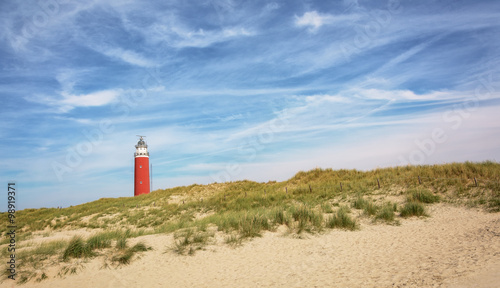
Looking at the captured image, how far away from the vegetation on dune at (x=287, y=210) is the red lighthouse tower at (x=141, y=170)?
12864 millimetres

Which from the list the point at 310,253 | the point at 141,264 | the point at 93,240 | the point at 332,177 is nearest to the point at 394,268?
the point at 310,253

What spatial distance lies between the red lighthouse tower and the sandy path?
1351 inches

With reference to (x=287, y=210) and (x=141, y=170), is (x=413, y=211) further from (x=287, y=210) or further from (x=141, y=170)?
(x=141, y=170)

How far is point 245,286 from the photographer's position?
718 cm

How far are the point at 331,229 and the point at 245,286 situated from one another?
6379 mm

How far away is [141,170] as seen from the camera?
146 ft

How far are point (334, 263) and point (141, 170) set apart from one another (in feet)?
136

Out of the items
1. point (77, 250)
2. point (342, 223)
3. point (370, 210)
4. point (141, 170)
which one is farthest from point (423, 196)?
point (141, 170)

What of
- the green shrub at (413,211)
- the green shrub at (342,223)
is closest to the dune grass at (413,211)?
the green shrub at (413,211)

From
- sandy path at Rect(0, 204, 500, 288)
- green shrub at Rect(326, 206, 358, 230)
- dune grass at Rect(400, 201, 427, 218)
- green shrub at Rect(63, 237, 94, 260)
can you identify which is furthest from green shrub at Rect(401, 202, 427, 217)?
green shrub at Rect(63, 237, 94, 260)

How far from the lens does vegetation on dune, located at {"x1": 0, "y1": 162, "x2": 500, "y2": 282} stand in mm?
10151

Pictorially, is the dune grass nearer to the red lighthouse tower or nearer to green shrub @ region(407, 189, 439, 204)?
green shrub @ region(407, 189, 439, 204)

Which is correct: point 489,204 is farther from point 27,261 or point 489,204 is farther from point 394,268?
point 27,261

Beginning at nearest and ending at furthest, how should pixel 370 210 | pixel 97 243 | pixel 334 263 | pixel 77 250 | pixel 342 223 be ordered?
pixel 334 263, pixel 77 250, pixel 97 243, pixel 342 223, pixel 370 210
